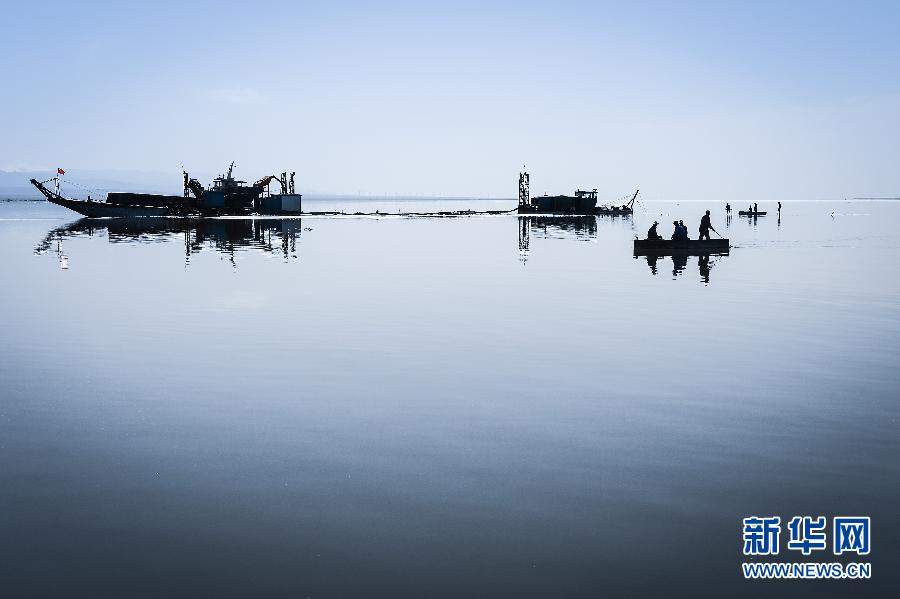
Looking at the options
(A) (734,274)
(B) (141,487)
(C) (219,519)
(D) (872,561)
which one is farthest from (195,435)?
(A) (734,274)

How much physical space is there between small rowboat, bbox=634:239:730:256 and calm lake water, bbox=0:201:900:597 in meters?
23.3

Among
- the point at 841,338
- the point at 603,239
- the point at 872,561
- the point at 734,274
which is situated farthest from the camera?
the point at 603,239

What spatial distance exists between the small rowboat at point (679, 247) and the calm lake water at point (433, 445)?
76.4ft

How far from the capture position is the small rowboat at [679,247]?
173 ft

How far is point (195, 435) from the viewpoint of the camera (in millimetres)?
12773

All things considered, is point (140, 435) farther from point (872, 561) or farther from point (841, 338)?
point (841, 338)

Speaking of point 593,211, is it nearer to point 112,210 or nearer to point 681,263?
point 112,210

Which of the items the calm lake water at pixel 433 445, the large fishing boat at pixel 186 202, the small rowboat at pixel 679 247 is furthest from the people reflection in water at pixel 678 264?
the large fishing boat at pixel 186 202

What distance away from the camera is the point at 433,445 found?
483 inches

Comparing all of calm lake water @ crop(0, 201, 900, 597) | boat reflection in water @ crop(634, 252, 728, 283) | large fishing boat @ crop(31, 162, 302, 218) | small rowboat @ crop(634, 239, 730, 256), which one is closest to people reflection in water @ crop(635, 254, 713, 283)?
boat reflection in water @ crop(634, 252, 728, 283)

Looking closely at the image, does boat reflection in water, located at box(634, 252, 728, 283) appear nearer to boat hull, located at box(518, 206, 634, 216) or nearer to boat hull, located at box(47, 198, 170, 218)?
boat hull, located at box(47, 198, 170, 218)

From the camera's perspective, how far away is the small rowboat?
52.8 meters

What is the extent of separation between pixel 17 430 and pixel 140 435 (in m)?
2.13

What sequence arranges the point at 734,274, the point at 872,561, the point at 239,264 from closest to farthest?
1. the point at 872,561
2. the point at 734,274
3. the point at 239,264
